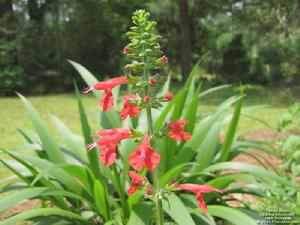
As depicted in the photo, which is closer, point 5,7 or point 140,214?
point 140,214

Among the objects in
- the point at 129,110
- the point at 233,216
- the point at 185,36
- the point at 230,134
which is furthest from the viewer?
the point at 185,36

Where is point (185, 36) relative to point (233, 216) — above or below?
above

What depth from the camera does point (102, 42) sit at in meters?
18.5

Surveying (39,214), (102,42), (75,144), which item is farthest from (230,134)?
(102,42)

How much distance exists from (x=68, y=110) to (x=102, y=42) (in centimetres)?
717

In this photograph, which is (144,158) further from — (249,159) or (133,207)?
(249,159)

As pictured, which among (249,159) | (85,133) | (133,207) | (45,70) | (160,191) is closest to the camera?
(160,191)

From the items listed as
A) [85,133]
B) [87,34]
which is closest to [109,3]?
[87,34]

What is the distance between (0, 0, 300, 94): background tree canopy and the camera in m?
16.7

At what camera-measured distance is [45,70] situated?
1764 cm

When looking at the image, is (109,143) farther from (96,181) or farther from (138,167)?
(96,181)

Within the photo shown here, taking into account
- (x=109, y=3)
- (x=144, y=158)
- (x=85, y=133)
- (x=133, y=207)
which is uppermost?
(x=109, y=3)

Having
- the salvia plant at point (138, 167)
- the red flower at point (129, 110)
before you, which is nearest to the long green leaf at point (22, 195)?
the salvia plant at point (138, 167)

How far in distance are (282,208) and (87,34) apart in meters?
16.1
